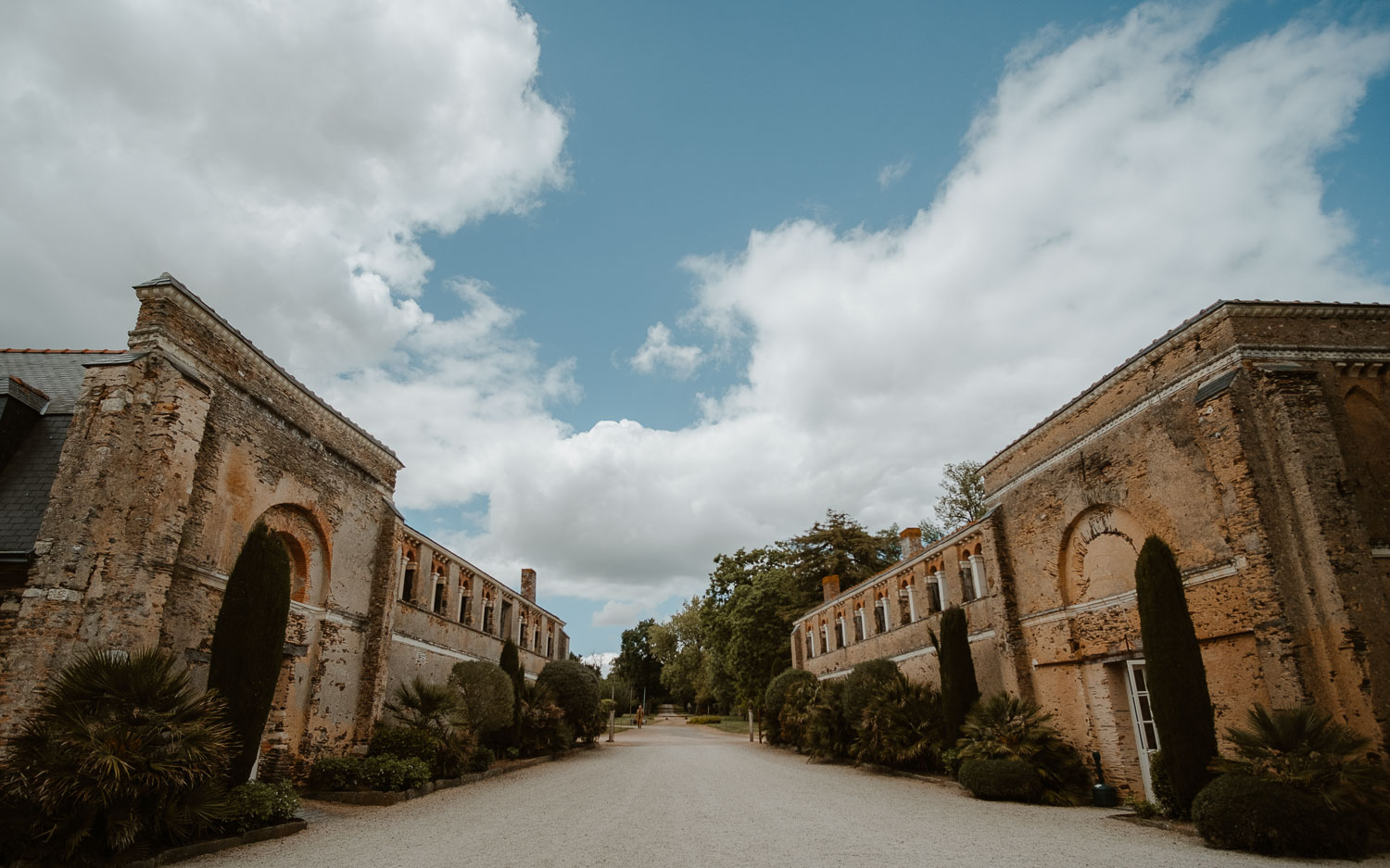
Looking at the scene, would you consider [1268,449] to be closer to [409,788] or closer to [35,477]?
[409,788]

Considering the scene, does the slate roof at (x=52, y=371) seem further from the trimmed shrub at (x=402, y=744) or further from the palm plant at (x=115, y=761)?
the trimmed shrub at (x=402, y=744)

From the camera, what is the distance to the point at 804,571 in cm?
4234

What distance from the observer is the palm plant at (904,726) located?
737 inches

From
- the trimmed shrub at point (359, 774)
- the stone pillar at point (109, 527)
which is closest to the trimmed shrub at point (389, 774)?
the trimmed shrub at point (359, 774)

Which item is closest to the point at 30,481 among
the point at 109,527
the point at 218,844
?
the point at 109,527

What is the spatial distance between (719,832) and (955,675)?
971 centimetres

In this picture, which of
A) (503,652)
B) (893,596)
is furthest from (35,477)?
(893,596)

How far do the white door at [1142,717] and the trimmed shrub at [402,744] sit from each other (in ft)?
48.4

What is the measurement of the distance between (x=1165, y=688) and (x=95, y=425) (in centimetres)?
1636

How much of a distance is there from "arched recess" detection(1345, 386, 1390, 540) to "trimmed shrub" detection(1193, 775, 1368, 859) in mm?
4517

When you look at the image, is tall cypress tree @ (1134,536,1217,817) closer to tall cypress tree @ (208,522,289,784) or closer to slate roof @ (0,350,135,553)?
tall cypress tree @ (208,522,289,784)

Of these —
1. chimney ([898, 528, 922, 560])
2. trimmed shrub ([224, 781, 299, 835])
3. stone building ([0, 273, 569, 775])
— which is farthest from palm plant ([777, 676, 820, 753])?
trimmed shrub ([224, 781, 299, 835])

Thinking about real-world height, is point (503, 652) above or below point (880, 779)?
above

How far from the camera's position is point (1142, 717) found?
13305mm
